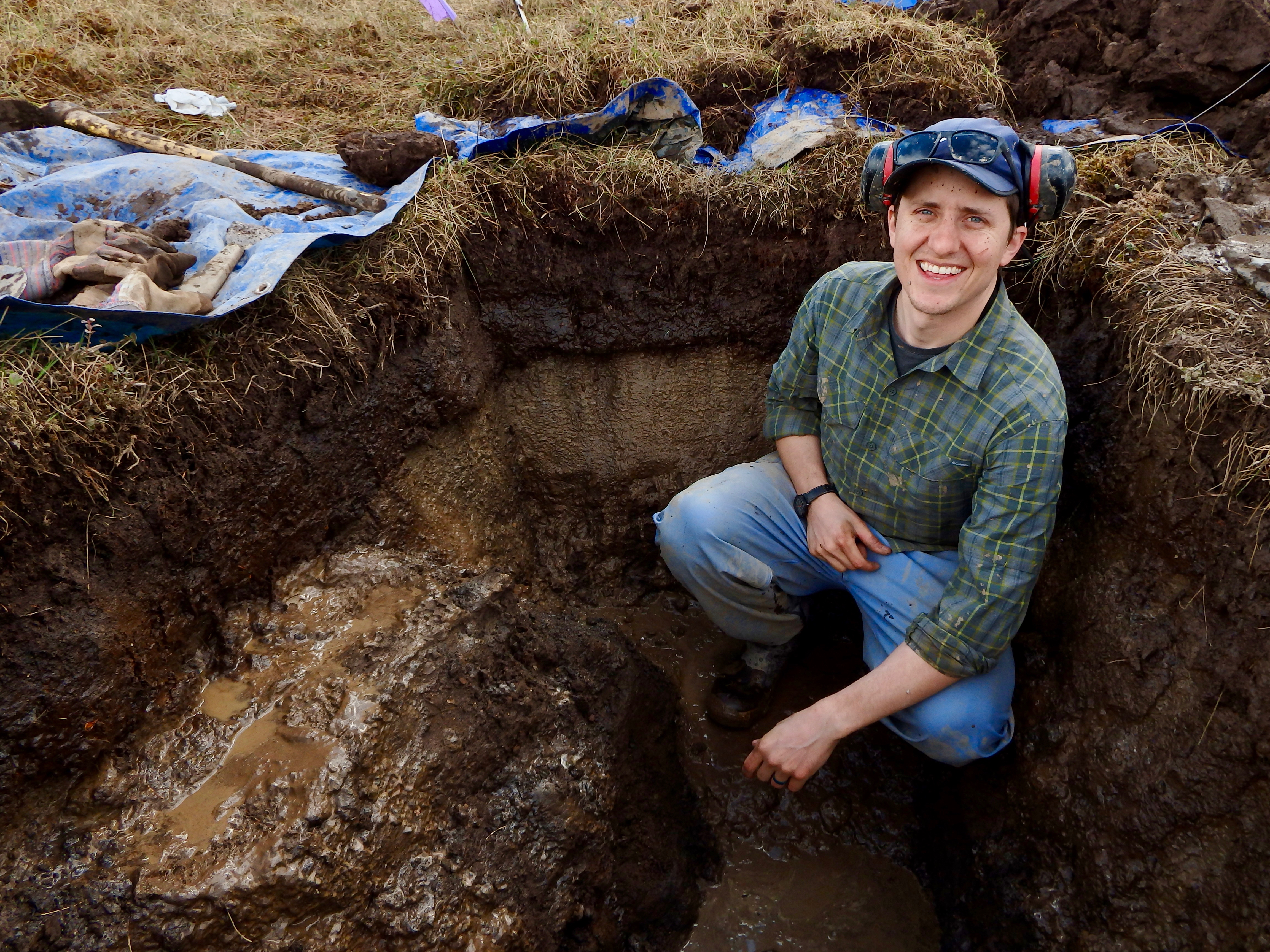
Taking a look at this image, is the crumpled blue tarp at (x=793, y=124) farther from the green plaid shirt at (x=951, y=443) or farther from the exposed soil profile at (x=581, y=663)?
the green plaid shirt at (x=951, y=443)

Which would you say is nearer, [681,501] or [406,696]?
[406,696]

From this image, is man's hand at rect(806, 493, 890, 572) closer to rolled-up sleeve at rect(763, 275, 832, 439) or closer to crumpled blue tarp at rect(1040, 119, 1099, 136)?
rolled-up sleeve at rect(763, 275, 832, 439)

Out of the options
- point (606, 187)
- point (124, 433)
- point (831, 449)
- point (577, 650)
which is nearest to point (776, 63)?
point (606, 187)

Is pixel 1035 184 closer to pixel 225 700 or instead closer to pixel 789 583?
pixel 789 583

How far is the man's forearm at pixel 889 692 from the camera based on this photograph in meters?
1.84

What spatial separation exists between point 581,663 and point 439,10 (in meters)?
3.47

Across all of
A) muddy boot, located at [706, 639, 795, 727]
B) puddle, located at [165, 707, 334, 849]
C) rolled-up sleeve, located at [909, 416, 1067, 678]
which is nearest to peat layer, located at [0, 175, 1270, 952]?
puddle, located at [165, 707, 334, 849]

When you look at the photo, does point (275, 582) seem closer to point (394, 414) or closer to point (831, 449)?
point (394, 414)

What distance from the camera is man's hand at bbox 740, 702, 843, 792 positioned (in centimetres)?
185

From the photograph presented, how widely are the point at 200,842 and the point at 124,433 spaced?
1.01m

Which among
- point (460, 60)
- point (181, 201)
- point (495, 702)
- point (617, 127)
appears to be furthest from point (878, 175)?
point (460, 60)

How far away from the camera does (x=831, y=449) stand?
224cm

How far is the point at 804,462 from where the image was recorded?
2.33 m

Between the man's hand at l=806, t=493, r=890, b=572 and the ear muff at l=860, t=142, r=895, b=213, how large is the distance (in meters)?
0.81
